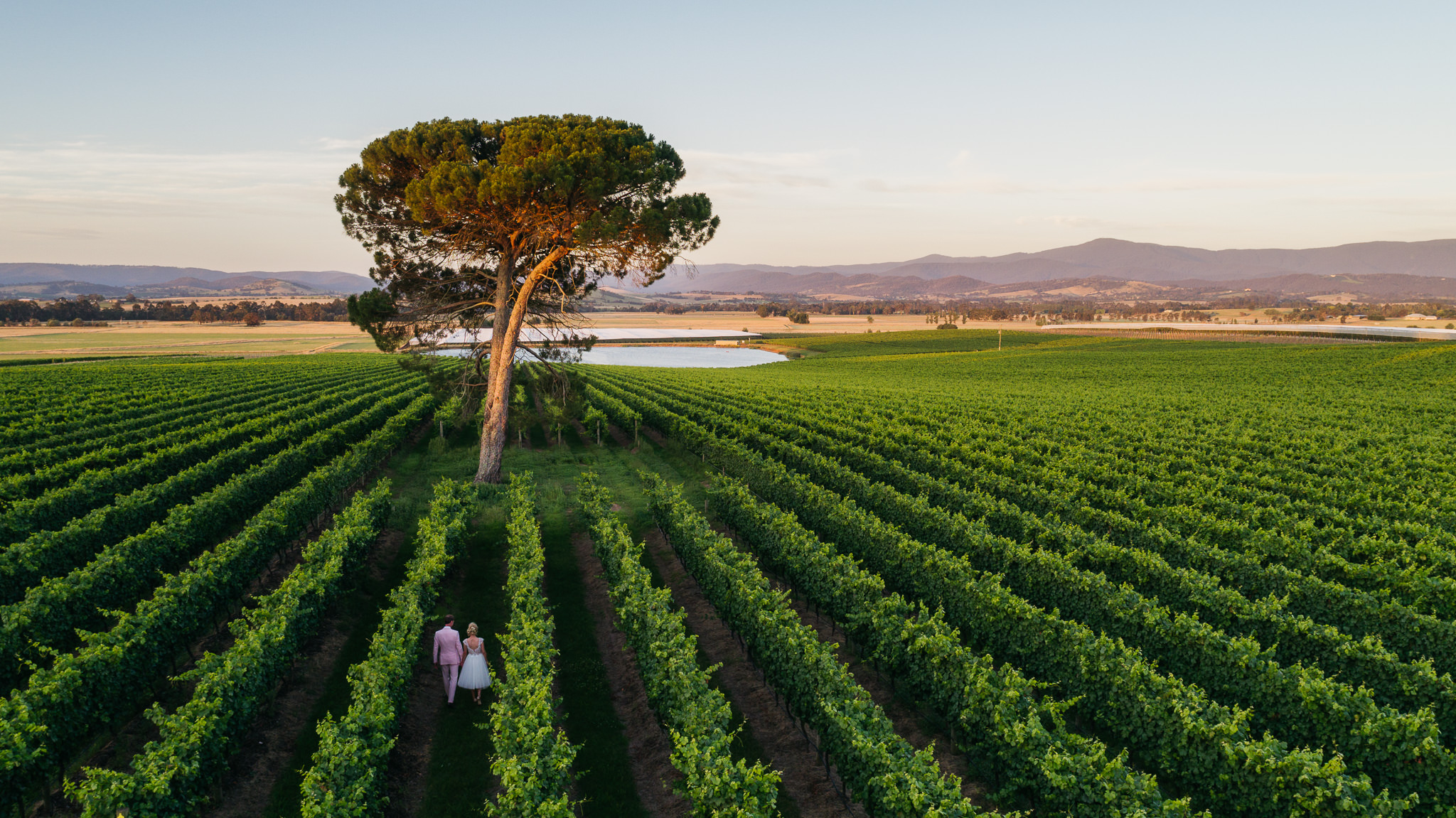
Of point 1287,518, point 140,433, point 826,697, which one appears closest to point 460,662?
point 826,697

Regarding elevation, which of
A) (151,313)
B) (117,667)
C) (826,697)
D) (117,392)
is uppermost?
(151,313)

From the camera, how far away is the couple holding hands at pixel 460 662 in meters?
11.2

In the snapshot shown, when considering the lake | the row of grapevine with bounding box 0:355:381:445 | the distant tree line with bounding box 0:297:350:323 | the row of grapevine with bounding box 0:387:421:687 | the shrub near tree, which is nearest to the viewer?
the row of grapevine with bounding box 0:387:421:687

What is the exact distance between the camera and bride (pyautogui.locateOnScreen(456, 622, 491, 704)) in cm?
1112

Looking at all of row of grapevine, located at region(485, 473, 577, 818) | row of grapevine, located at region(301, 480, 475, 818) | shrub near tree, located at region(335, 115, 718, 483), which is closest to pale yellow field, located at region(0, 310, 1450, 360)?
shrub near tree, located at region(335, 115, 718, 483)

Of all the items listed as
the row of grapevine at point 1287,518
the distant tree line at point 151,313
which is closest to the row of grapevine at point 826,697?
the row of grapevine at point 1287,518

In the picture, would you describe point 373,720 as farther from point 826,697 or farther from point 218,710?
point 826,697

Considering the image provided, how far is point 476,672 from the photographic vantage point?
11.2m

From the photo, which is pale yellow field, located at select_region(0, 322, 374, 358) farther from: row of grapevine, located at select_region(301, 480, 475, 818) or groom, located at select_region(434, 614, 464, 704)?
groom, located at select_region(434, 614, 464, 704)

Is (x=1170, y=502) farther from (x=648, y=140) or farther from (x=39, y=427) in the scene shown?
(x=39, y=427)

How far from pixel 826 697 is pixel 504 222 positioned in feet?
58.4

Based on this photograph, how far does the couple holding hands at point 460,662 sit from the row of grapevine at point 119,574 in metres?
4.81

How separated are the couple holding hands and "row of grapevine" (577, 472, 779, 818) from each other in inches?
94.4

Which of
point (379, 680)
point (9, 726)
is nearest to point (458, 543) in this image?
point (379, 680)
